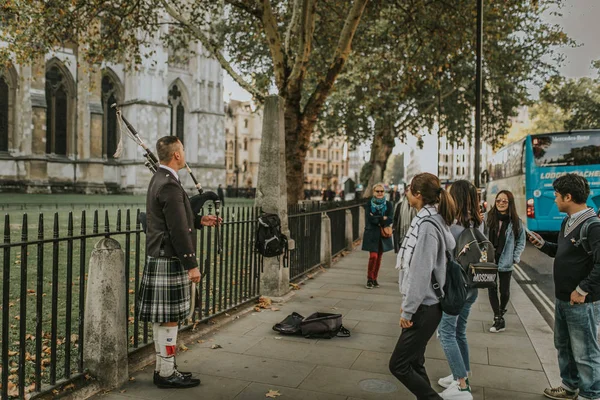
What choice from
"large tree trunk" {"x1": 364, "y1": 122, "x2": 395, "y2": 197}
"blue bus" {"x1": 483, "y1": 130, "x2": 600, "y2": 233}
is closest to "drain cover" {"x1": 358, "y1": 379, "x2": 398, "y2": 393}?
"blue bus" {"x1": 483, "y1": 130, "x2": 600, "y2": 233}

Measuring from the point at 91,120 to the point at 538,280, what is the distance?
134 ft

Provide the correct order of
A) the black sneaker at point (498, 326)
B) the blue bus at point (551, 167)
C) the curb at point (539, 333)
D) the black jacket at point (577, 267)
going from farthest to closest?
the blue bus at point (551, 167) → the black sneaker at point (498, 326) → the curb at point (539, 333) → the black jacket at point (577, 267)

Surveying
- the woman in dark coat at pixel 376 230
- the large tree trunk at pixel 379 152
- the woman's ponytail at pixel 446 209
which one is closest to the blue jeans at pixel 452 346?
the woman's ponytail at pixel 446 209

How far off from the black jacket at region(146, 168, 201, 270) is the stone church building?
3528cm

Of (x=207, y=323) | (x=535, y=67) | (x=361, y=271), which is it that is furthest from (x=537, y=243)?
(x=535, y=67)

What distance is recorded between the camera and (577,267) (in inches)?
154

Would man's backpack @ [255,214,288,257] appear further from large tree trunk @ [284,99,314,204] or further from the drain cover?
large tree trunk @ [284,99,314,204]

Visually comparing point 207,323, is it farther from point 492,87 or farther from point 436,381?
point 492,87

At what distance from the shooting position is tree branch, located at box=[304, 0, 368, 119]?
11.5m

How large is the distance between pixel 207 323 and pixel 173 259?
7.10 feet

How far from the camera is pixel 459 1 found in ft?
48.1

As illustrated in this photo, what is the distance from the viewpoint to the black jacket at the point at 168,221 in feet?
13.1

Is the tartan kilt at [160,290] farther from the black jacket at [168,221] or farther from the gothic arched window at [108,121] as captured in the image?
the gothic arched window at [108,121]

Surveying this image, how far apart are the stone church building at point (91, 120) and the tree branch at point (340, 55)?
2789cm
